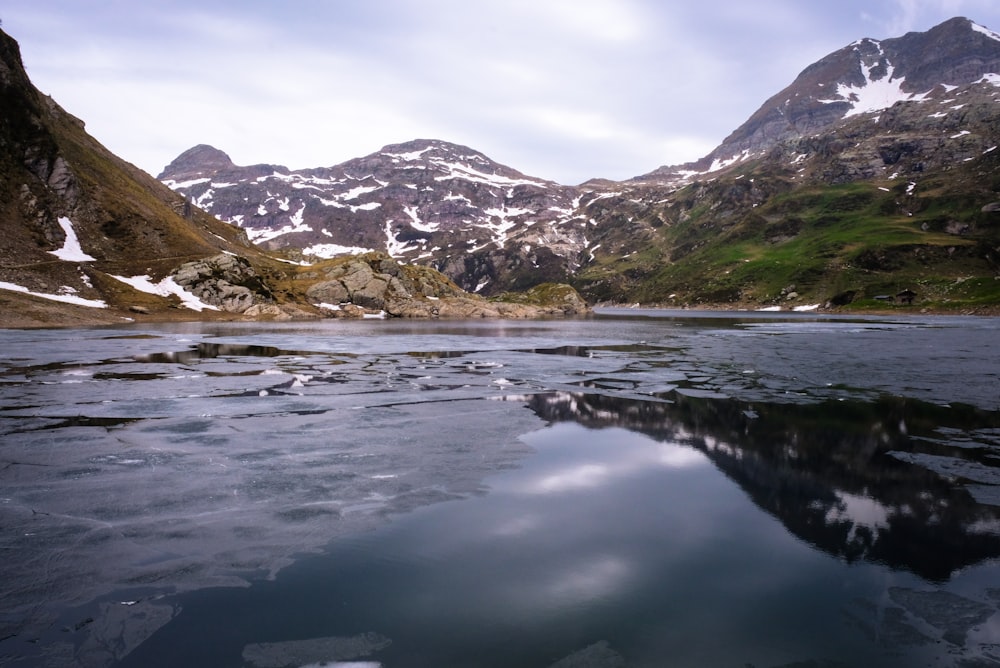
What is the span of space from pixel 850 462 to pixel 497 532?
10946 millimetres

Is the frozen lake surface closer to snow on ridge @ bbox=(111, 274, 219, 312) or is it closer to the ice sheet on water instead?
the ice sheet on water

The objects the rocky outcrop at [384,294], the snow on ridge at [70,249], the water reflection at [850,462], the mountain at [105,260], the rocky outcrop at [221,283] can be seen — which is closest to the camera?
the water reflection at [850,462]

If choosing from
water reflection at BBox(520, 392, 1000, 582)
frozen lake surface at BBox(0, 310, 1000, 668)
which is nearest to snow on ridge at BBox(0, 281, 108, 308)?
frozen lake surface at BBox(0, 310, 1000, 668)

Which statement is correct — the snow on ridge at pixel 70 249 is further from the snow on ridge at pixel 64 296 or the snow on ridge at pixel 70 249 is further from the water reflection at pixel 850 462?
the water reflection at pixel 850 462

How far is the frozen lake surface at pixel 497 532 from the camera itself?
7121mm

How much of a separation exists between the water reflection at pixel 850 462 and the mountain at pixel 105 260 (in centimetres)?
8839

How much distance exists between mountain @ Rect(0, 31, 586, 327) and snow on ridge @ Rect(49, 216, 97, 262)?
0.25m

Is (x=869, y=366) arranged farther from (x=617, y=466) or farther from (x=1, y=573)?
(x=1, y=573)

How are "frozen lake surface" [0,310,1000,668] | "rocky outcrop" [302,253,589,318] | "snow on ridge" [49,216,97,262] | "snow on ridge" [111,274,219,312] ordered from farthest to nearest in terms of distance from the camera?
"rocky outcrop" [302,253,589,318] < "snow on ridge" [111,274,219,312] < "snow on ridge" [49,216,97,262] < "frozen lake surface" [0,310,1000,668]

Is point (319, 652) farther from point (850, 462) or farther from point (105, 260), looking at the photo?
point (105, 260)

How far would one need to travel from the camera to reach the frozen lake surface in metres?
7.12

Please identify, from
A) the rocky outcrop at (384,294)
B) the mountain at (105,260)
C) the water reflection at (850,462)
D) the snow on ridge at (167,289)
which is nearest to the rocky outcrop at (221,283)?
the mountain at (105,260)

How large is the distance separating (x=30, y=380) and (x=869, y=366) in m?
49.9

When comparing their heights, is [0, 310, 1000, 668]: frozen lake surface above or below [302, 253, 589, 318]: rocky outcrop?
below
